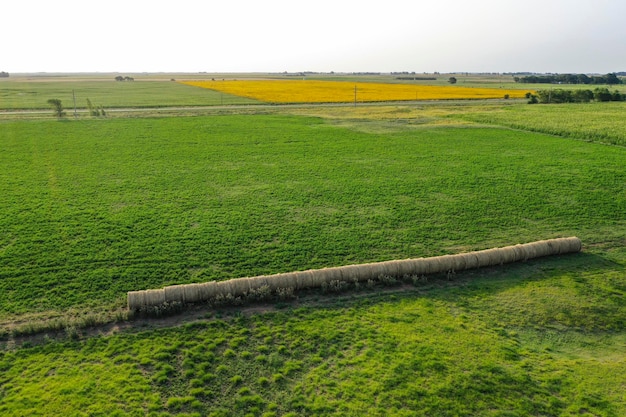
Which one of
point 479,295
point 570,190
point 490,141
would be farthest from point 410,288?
point 490,141

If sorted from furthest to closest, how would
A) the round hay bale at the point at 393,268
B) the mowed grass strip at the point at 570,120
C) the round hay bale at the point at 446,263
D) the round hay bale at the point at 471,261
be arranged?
the mowed grass strip at the point at 570,120 → the round hay bale at the point at 471,261 → the round hay bale at the point at 446,263 → the round hay bale at the point at 393,268

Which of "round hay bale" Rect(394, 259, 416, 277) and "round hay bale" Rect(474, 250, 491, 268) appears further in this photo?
"round hay bale" Rect(474, 250, 491, 268)

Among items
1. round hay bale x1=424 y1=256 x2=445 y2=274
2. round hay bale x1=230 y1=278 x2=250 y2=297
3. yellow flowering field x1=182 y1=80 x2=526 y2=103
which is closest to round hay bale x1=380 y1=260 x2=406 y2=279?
round hay bale x1=424 y1=256 x2=445 y2=274

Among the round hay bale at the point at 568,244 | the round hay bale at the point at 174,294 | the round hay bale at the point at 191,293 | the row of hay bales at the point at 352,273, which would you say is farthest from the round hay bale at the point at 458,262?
the round hay bale at the point at 174,294

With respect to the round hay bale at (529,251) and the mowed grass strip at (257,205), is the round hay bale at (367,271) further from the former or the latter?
the round hay bale at (529,251)

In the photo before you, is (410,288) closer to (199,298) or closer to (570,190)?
(199,298)

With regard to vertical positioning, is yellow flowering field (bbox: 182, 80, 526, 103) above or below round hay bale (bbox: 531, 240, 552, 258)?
above

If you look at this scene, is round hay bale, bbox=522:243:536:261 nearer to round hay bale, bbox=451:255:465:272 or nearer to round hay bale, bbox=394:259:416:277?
round hay bale, bbox=451:255:465:272
